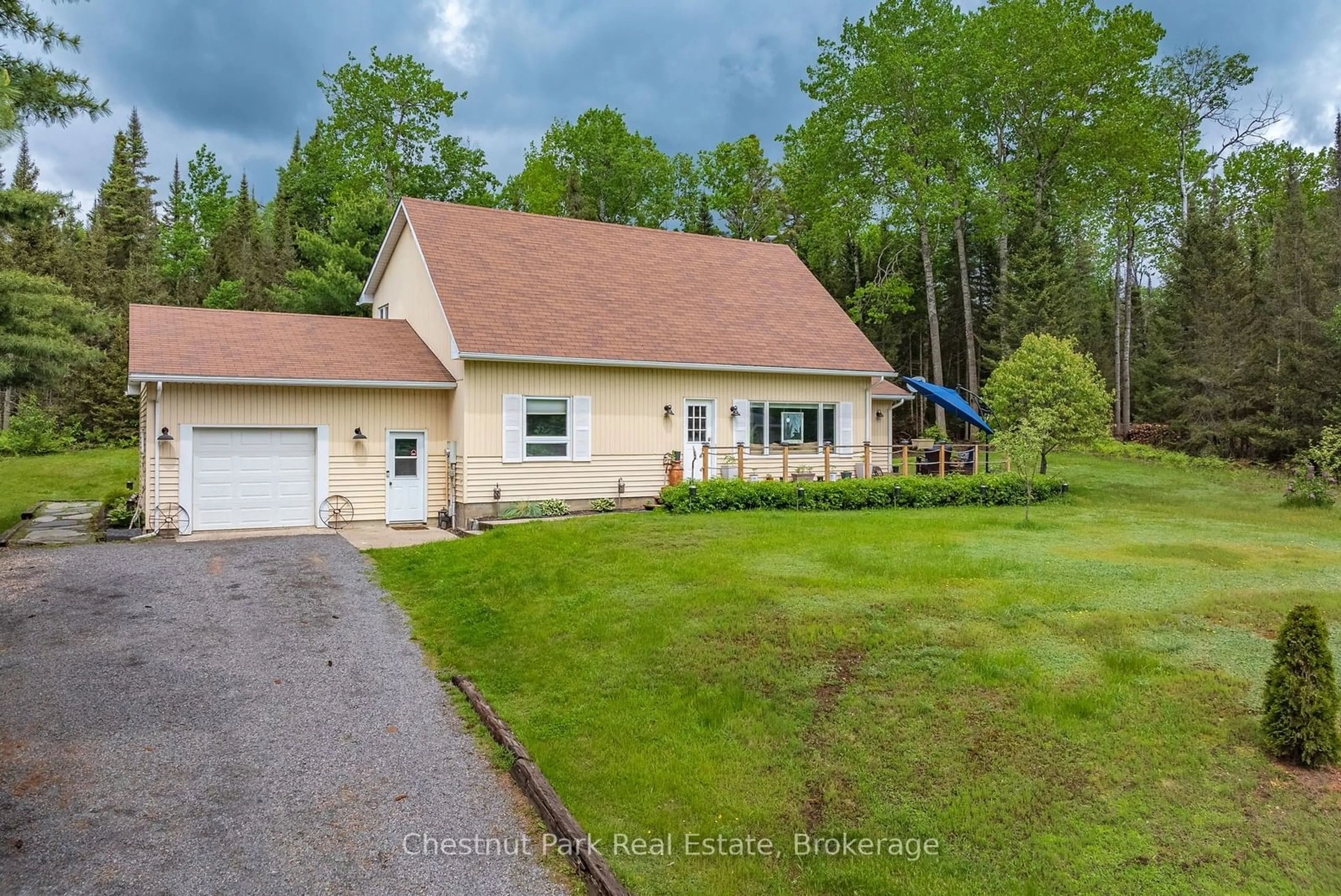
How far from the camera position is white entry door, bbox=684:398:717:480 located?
1630 cm

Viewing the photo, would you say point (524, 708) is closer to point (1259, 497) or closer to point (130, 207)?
point (1259, 497)

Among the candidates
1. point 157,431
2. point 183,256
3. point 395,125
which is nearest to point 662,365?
point 157,431

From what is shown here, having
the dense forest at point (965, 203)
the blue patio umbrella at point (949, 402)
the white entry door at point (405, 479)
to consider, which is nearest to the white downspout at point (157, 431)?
the white entry door at point (405, 479)

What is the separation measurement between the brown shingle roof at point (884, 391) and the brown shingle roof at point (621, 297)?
26.7 inches

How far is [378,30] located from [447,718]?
32.6 metres

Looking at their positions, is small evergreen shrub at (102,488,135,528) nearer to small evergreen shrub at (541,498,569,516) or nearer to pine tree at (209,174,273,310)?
small evergreen shrub at (541,498,569,516)

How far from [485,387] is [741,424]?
5670mm

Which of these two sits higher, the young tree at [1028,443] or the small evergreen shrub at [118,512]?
the young tree at [1028,443]

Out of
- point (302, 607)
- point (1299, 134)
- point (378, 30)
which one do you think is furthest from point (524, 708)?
point (1299, 134)

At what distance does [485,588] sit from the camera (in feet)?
30.3

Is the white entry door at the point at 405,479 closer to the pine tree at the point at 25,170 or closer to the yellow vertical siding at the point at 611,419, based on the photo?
the yellow vertical siding at the point at 611,419

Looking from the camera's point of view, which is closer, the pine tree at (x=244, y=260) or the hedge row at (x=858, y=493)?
the hedge row at (x=858, y=493)

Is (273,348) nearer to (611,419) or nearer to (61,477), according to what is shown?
(611,419)

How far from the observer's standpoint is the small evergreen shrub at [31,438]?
2650 cm
